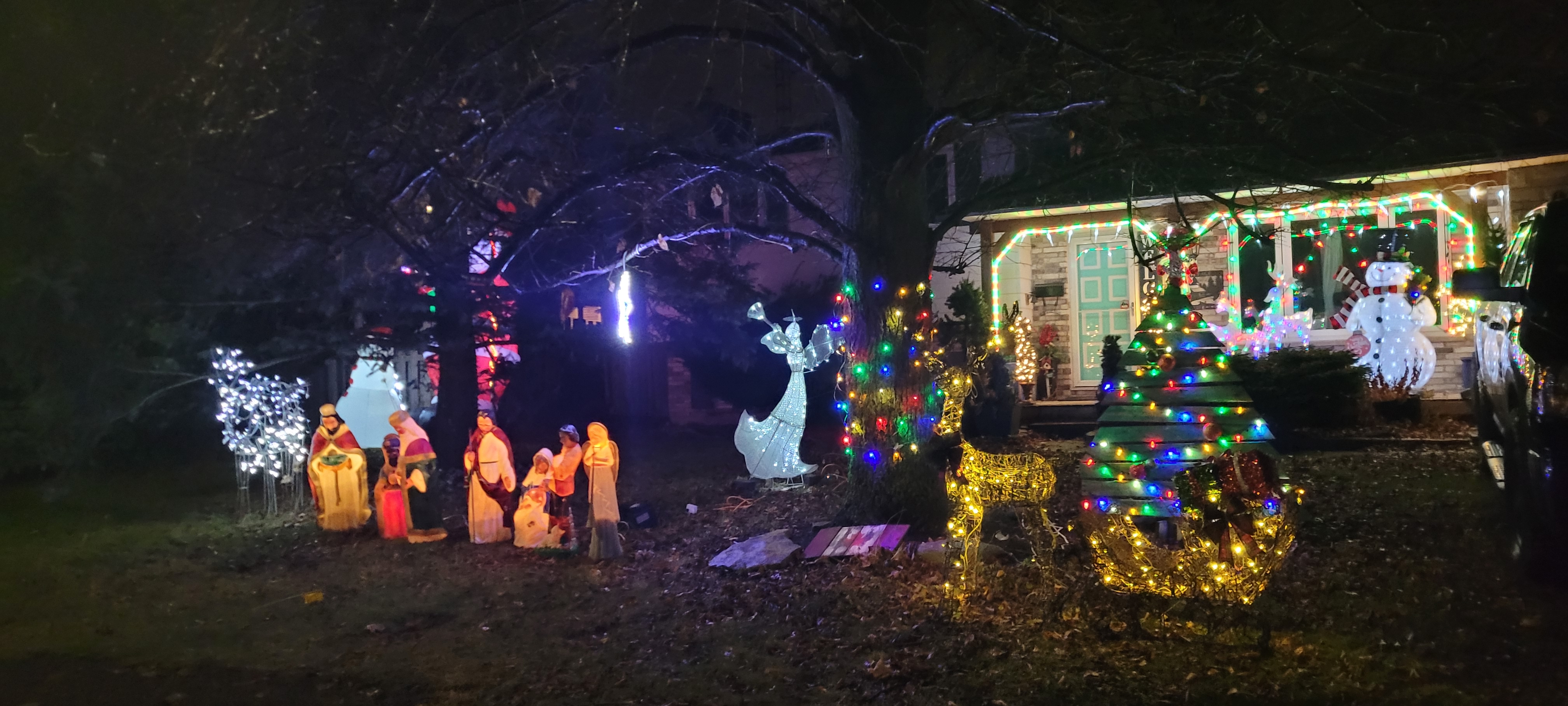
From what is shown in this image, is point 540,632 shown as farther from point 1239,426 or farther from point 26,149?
point 26,149

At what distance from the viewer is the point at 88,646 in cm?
674

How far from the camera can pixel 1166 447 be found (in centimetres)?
651

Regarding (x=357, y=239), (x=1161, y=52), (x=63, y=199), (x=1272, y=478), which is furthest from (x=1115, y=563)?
(x=63, y=199)

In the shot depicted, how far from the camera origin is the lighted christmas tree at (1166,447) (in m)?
5.21

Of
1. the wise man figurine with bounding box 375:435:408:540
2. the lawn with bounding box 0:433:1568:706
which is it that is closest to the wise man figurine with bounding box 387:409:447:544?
the wise man figurine with bounding box 375:435:408:540

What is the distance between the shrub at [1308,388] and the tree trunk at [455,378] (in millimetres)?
10003

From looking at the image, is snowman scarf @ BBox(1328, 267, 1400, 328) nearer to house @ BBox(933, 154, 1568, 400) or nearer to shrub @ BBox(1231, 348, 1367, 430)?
house @ BBox(933, 154, 1568, 400)

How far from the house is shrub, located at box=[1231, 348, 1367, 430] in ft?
5.84

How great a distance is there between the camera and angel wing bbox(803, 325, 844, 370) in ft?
38.0

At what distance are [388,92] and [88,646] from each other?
5600mm

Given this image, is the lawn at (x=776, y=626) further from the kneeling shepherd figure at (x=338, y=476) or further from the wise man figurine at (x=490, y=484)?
the kneeling shepherd figure at (x=338, y=476)

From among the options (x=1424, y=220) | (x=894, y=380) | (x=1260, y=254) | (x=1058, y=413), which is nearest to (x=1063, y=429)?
(x=1058, y=413)

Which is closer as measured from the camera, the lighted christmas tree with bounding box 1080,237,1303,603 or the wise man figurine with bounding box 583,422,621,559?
the lighted christmas tree with bounding box 1080,237,1303,603

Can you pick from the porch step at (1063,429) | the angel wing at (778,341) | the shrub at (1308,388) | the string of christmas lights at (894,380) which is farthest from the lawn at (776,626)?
the porch step at (1063,429)
